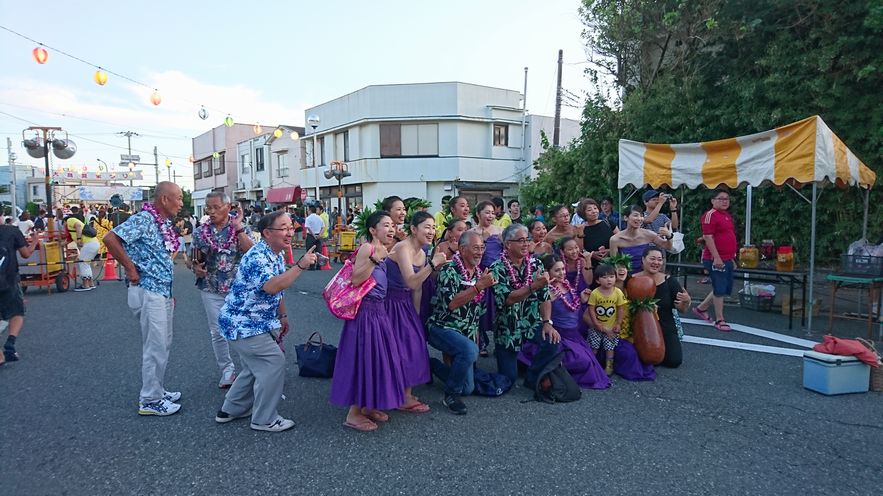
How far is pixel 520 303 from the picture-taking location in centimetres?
479

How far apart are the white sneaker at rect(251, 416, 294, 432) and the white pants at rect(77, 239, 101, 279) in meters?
8.95

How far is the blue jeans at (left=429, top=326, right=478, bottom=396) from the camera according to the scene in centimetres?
434

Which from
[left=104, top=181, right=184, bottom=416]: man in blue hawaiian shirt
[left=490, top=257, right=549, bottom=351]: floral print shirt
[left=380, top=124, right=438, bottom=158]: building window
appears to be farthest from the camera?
[left=380, top=124, right=438, bottom=158]: building window

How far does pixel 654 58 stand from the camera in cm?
1467

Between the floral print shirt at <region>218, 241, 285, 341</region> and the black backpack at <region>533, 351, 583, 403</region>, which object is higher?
the floral print shirt at <region>218, 241, 285, 341</region>

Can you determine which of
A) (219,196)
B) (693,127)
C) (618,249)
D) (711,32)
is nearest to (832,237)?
(693,127)

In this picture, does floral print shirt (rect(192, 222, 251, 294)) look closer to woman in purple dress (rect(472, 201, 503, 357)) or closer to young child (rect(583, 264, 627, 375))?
woman in purple dress (rect(472, 201, 503, 357))

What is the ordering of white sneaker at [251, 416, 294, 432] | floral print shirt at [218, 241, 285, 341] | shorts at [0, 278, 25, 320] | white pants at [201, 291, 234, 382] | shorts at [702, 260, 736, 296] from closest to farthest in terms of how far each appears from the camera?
floral print shirt at [218, 241, 285, 341], white sneaker at [251, 416, 294, 432], white pants at [201, 291, 234, 382], shorts at [0, 278, 25, 320], shorts at [702, 260, 736, 296]

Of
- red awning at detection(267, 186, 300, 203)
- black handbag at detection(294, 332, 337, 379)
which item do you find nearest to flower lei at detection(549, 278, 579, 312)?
black handbag at detection(294, 332, 337, 379)

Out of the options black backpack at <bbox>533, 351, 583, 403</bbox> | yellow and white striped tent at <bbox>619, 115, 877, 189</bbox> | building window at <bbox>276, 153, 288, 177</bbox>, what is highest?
building window at <bbox>276, 153, 288, 177</bbox>

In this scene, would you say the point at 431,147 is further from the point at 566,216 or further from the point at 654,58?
the point at 566,216

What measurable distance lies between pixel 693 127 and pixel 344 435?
37.6 feet

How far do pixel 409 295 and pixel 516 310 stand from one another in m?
1.04

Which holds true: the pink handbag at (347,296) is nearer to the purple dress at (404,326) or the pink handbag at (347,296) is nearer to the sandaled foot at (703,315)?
the purple dress at (404,326)
